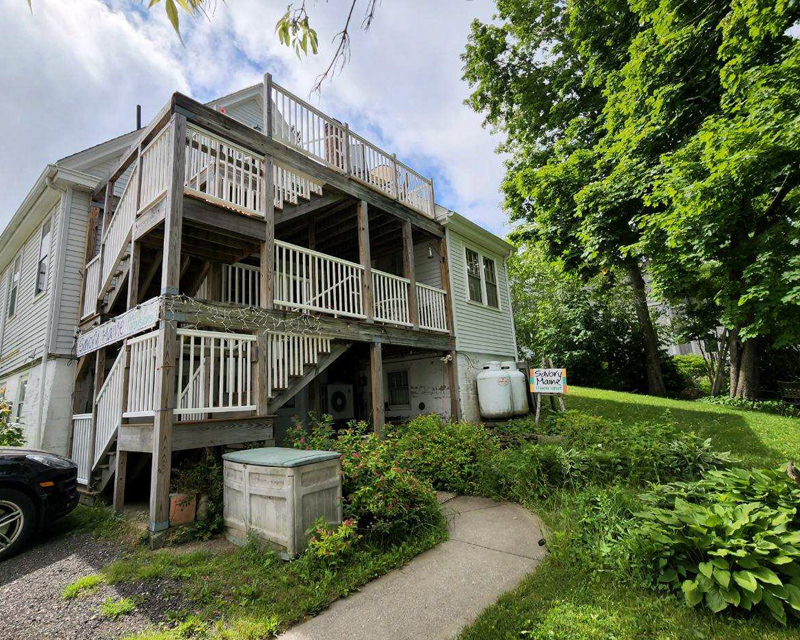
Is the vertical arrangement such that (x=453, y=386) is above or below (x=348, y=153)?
below

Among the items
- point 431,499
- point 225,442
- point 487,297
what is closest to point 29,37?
point 225,442

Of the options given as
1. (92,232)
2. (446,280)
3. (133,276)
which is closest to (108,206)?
(92,232)

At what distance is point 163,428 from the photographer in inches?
173

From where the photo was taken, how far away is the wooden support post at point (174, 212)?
480 cm

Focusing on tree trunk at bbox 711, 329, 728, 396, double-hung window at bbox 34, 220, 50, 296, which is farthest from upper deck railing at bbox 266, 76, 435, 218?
tree trunk at bbox 711, 329, 728, 396

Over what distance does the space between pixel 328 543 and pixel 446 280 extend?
25.2 ft

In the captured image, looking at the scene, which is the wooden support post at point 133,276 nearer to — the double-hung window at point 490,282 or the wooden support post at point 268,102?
the wooden support post at point 268,102

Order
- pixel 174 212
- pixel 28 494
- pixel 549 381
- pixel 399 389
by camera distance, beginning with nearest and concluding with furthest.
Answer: pixel 28 494 → pixel 174 212 → pixel 549 381 → pixel 399 389

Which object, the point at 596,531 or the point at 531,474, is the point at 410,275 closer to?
the point at 531,474

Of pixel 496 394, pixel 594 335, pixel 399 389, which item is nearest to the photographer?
pixel 496 394


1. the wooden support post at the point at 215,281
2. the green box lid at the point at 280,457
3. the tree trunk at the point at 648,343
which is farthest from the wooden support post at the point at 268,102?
the tree trunk at the point at 648,343

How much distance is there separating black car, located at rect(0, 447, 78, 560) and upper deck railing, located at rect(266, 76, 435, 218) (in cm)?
541

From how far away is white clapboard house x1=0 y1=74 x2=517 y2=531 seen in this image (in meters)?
5.10

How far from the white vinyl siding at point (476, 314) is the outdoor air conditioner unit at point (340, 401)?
10.4ft
